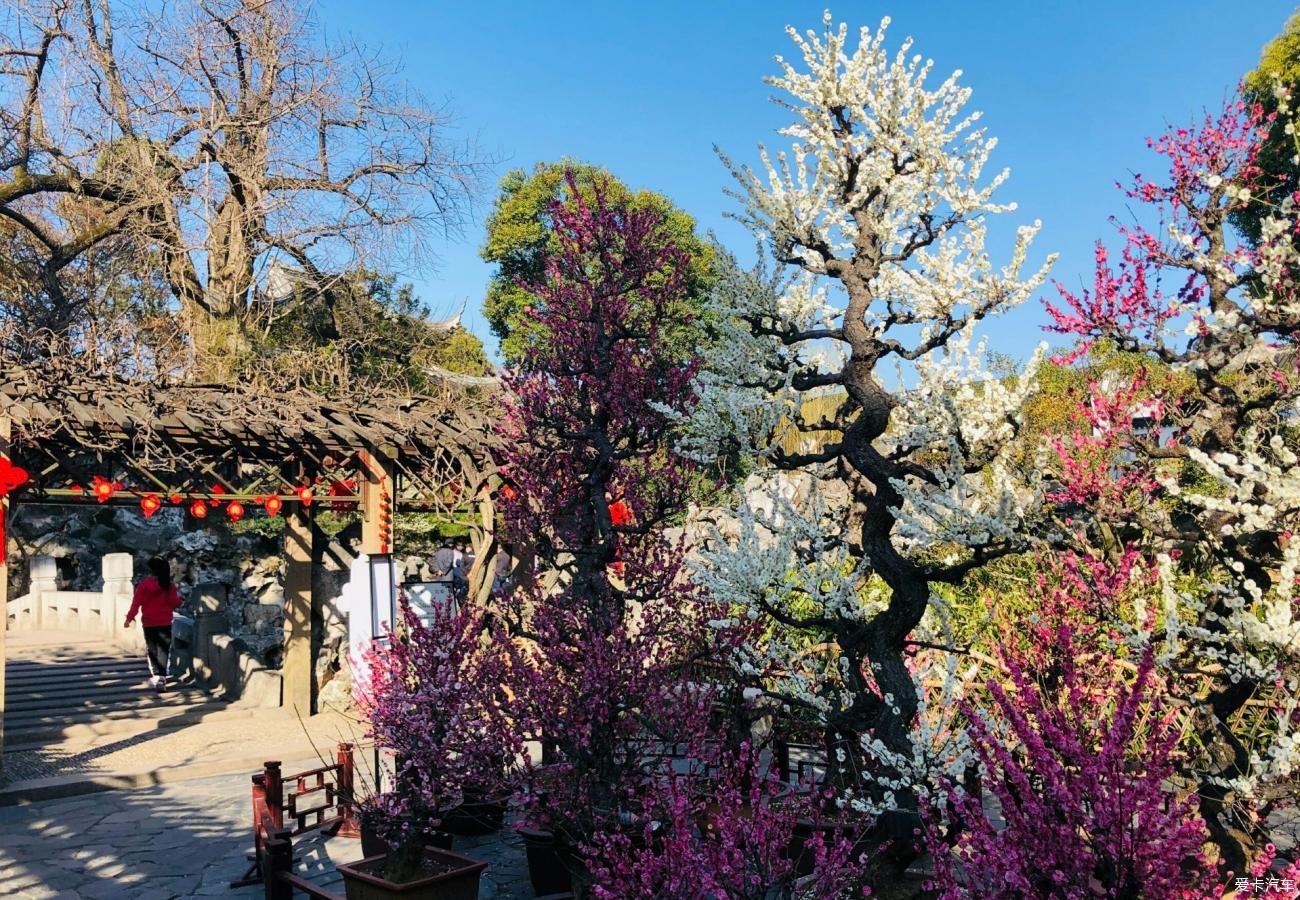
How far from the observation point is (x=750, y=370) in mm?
4934

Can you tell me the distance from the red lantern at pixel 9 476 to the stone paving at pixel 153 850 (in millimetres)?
2725

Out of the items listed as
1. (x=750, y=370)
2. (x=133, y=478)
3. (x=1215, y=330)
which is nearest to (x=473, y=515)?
(x=133, y=478)

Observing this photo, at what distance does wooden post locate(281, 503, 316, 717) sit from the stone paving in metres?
3.42

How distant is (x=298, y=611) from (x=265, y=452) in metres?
2.27

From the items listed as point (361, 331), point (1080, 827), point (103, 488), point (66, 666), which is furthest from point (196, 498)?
point (361, 331)

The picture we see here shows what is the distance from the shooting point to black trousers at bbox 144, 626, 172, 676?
44.1 ft

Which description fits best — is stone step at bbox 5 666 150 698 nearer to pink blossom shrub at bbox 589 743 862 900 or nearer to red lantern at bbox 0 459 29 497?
red lantern at bbox 0 459 29 497

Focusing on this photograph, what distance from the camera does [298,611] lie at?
39.3 ft

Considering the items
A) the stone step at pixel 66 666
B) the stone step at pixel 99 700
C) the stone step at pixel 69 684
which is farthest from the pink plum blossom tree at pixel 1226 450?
the stone step at pixel 66 666

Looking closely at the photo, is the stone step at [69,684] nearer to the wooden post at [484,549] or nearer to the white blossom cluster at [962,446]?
the wooden post at [484,549]

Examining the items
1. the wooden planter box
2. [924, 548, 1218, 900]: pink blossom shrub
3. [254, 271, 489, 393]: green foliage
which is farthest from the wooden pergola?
[924, 548, 1218, 900]: pink blossom shrub

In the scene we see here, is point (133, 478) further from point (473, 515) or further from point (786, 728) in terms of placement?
point (786, 728)

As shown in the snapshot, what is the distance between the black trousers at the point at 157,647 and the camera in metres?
13.5

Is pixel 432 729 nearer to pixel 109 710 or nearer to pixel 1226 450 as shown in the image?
pixel 1226 450
